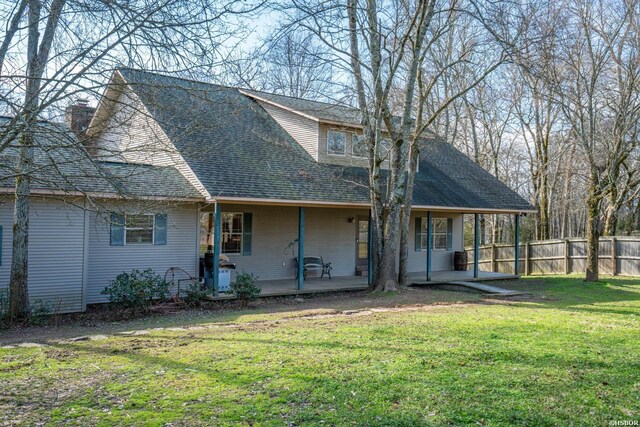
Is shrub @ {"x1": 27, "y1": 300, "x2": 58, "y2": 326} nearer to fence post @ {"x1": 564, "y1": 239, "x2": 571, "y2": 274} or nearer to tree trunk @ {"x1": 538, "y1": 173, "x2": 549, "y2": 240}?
fence post @ {"x1": 564, "y1": 239, "x2": 571, "y2": 274}

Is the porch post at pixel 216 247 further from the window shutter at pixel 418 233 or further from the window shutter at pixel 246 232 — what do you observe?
the window shutter at pixel 418 233

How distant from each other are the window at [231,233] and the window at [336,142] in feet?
13.4

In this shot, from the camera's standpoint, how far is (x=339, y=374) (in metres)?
5.61

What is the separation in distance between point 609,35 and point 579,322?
11.1 meters

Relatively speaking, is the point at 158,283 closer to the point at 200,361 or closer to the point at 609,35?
the point at 200,361

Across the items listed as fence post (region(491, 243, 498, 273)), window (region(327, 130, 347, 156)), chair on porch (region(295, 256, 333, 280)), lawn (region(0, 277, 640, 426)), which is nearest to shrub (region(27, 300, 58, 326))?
lawn (region(0, 277, 640, 426))

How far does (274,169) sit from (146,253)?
14.5 feet

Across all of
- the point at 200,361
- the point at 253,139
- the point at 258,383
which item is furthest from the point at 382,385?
the point at 253,139

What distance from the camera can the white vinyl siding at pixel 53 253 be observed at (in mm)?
10969

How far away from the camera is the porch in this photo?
13881 millimetres

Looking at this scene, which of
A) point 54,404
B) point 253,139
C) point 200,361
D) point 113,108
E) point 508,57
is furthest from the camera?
point 253,139

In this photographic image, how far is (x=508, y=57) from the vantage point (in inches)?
533

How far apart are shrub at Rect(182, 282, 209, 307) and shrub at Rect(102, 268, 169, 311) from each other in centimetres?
68

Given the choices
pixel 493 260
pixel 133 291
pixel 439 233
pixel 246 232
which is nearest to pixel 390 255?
pixel 246 232
